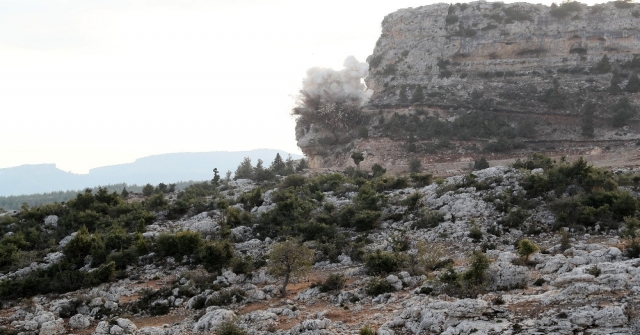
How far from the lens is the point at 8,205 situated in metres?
90.2

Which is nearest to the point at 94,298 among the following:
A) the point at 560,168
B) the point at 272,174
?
the point at 560,168

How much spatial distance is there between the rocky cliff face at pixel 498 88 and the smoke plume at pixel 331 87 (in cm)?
198

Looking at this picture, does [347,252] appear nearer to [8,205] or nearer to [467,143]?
[467,143]

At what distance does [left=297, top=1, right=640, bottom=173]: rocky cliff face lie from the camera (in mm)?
43250

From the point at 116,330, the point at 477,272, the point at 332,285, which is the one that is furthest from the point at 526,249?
the point at 116,330

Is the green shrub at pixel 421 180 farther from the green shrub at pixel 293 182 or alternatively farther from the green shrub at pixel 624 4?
the green shrub at pixel 624 4

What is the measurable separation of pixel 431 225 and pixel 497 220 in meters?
2.50

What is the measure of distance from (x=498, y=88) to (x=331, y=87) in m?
14.9

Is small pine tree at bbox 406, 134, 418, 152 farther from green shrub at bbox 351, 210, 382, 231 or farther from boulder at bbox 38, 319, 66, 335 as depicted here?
boulder at bbox 38, 319, 66, 335

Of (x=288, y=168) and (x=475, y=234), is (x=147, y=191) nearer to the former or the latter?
(x=288, y=168)

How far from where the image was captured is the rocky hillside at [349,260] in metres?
12.7

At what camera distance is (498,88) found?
4922cm

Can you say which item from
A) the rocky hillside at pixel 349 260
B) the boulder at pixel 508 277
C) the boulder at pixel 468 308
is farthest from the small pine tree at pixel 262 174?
the boulder at pixel 468 308

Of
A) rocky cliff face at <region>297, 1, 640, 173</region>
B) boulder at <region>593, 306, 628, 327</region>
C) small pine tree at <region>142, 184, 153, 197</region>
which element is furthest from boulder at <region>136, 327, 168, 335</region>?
rocky cliff face at <region>297, 1, 640, 173</region>
